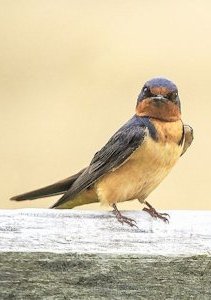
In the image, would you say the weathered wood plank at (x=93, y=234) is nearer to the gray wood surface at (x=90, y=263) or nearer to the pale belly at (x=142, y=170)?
the gray wood surface at (x=90, y=263)

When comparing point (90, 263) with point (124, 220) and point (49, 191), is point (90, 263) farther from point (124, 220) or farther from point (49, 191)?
point (49, 191)

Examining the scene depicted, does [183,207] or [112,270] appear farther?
[183,207]

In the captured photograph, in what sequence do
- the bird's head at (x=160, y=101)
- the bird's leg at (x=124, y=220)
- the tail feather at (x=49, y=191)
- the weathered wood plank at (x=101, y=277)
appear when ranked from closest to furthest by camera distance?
the weathered wood plank at (x=101, y=277), the bird's leg at (x=124, y=220), the tail feather at (x=49, y=191), the bird's head at (x=160, y=101)

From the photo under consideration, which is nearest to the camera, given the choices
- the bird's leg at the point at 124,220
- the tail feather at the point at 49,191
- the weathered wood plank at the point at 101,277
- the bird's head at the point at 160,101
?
the weathered wood plank at the point at 101,277

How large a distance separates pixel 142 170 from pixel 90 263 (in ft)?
2.21

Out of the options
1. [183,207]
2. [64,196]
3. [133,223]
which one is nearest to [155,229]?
[133,223]

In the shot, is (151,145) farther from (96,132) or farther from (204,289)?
(96,132)

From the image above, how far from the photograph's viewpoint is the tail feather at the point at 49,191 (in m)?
1.66

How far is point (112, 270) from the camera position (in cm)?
121

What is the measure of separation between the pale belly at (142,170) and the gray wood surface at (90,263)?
22.4 inches

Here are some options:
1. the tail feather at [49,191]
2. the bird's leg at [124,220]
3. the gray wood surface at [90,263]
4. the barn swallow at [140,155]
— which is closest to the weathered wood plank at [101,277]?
the gray wood surface at [90,263]

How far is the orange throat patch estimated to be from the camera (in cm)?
186

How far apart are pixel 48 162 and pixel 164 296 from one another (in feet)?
9.79

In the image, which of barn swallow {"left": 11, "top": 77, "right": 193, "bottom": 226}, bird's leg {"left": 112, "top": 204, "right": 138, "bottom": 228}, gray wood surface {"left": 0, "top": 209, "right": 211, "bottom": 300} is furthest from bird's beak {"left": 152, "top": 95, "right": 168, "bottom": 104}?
gray wood surface {"left": 0, "top": 209, "right": 211, "bottom": 300}
